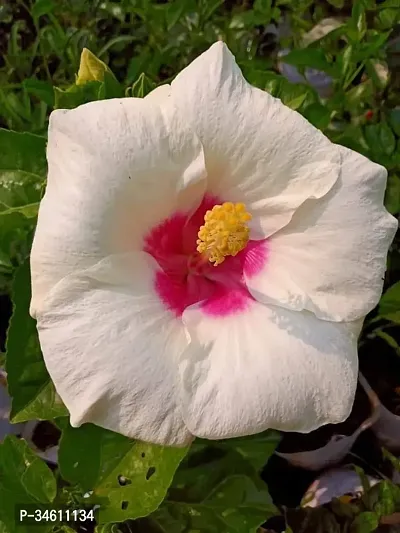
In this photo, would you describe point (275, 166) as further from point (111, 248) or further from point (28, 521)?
point (28, 521)

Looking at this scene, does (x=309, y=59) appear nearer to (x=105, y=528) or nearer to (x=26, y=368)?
(x=26, y=368)

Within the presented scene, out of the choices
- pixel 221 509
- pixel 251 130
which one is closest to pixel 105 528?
pixel 221 509

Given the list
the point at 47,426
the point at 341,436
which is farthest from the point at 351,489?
the point at 47,426

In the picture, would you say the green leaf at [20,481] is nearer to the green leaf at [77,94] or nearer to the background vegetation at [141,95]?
the background vegetation at [141,95]

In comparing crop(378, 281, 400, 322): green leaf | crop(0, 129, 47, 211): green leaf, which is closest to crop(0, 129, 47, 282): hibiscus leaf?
crop(0, 129, 47, 211): green leaf

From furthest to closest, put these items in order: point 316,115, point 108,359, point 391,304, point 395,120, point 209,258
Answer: point 395,120
point 391,304
point 316,115
point 209,258
point 108,359

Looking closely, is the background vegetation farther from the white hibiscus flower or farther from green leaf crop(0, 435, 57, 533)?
the white hibiscus flower
